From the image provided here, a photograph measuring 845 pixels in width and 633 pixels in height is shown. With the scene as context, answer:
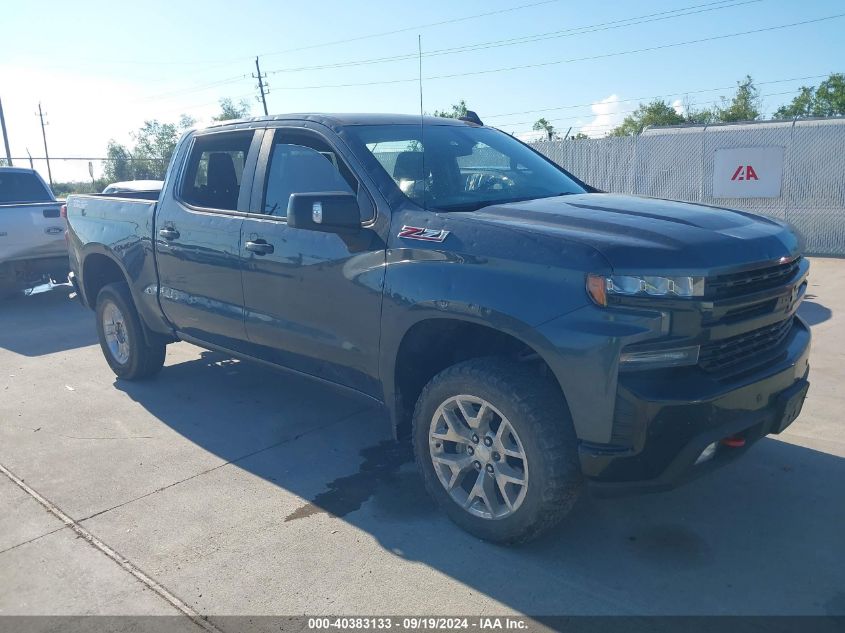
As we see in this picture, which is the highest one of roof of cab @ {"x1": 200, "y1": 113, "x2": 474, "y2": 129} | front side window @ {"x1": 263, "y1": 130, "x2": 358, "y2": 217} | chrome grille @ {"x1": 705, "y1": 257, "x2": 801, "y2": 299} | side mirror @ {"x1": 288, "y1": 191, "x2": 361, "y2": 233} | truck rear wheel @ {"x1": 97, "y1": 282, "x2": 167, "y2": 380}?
roof of cab @ {"x1": 200, "y1": 113, "x2": 474, "y2": 129}

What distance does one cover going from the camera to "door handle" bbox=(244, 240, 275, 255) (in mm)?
4250

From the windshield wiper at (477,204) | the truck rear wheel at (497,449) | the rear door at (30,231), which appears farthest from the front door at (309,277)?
the rear door at (30,231)

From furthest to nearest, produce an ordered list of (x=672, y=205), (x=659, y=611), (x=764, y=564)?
(x=672, y=205)
(x=764, y=564)
(x=659, y=611)

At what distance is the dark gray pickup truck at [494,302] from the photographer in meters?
2.88

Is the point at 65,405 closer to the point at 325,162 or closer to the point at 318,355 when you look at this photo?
the point at 318,355

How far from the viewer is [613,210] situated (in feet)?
11.7

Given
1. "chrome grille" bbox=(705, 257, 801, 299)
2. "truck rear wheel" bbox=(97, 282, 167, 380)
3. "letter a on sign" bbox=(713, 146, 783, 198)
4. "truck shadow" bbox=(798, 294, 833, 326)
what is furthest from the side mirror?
"letter a on sign" bbox=(713, 146, 783, 198)

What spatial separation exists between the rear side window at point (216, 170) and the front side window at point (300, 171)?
13.5 inches

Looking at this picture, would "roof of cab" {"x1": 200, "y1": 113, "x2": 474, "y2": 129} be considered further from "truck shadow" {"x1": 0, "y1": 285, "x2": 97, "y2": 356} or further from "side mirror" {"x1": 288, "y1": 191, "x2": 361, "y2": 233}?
"truck shadow" {"x1": 0, "y1": 285, "x2": 97, "y2": 356}

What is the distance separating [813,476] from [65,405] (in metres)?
5.13

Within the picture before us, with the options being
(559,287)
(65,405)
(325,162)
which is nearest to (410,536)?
(559,287)

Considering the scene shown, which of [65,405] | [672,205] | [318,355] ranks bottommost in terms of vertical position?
[65,405]

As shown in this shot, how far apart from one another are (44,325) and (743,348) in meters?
8.08

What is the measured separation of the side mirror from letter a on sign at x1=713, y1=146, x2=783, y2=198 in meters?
11.0
